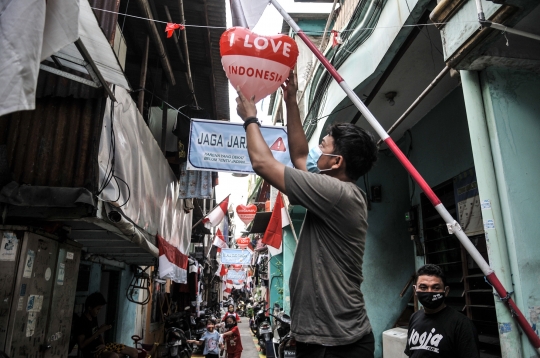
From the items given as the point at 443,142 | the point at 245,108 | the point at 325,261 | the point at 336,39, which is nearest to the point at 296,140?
the point at 245,108

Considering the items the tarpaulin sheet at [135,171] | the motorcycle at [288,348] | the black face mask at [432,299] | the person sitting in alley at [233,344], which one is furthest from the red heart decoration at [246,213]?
the black face mask at [432,299]

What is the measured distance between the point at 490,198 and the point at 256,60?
7.24 feet

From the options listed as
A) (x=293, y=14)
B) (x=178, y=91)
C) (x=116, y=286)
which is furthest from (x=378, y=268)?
(x=293, y=14)

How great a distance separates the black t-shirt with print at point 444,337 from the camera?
3.19 m

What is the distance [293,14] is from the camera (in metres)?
12.3

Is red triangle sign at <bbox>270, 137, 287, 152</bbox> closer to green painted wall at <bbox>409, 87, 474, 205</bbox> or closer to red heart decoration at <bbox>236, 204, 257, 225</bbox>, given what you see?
green painted wall at <bbox>409, 87, 474, 205</bbox>

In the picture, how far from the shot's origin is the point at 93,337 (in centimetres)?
568

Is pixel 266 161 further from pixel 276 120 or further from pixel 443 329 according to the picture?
pixel 276 120

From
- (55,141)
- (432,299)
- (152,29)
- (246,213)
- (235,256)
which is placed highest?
(152,29)

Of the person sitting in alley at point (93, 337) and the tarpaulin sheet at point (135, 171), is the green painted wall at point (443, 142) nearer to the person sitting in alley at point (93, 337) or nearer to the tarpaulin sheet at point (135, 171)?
the tarpaulin sheet at point (135, 171)

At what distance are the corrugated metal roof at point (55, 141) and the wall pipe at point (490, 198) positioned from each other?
395 centimetres

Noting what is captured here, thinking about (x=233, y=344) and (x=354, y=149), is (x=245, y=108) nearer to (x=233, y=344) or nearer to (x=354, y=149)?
(x=354, y=149)

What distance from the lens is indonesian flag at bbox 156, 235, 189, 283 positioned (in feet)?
20.2

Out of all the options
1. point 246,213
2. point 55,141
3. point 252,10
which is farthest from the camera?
point 246,213
